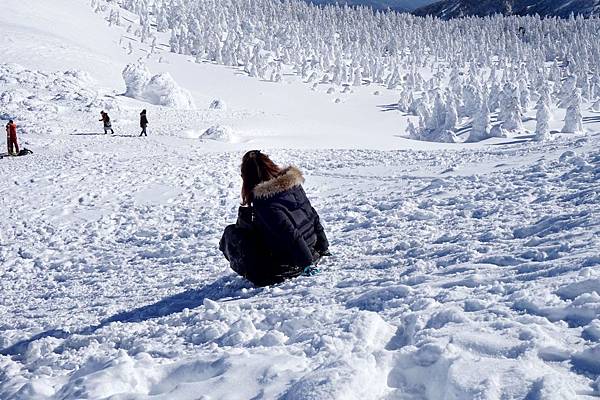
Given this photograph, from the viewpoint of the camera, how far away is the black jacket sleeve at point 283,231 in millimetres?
5770

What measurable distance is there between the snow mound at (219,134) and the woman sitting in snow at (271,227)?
18.2 metres

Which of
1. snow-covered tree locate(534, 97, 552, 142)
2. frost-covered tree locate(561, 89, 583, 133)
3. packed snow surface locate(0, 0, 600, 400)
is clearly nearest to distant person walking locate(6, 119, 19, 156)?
packed snow surface locate(0, 0, 600, 400)

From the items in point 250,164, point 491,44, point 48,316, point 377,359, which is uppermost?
point 491,44

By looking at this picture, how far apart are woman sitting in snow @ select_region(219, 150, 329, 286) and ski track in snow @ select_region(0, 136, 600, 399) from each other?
0.26m

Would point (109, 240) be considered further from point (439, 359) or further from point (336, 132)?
point (336, 132)

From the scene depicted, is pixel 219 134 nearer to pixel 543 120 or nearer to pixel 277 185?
pixel 277 185

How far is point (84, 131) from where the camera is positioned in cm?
2508

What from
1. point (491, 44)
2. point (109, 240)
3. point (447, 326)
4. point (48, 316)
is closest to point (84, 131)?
point (109, 240)

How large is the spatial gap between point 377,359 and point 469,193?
633cm

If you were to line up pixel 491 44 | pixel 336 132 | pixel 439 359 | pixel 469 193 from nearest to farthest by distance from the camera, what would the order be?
pixel 439 359
pixel 469 193
pixel 336 132
pixel 491 44

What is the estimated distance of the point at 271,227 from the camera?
229 inches

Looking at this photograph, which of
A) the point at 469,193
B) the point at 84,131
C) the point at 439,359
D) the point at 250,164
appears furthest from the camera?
the point at 84,131

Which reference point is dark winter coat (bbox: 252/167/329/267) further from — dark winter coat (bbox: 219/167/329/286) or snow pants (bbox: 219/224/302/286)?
snow pants (bbox: 219/224/302/286)

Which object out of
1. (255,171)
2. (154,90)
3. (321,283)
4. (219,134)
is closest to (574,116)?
(154,90)
